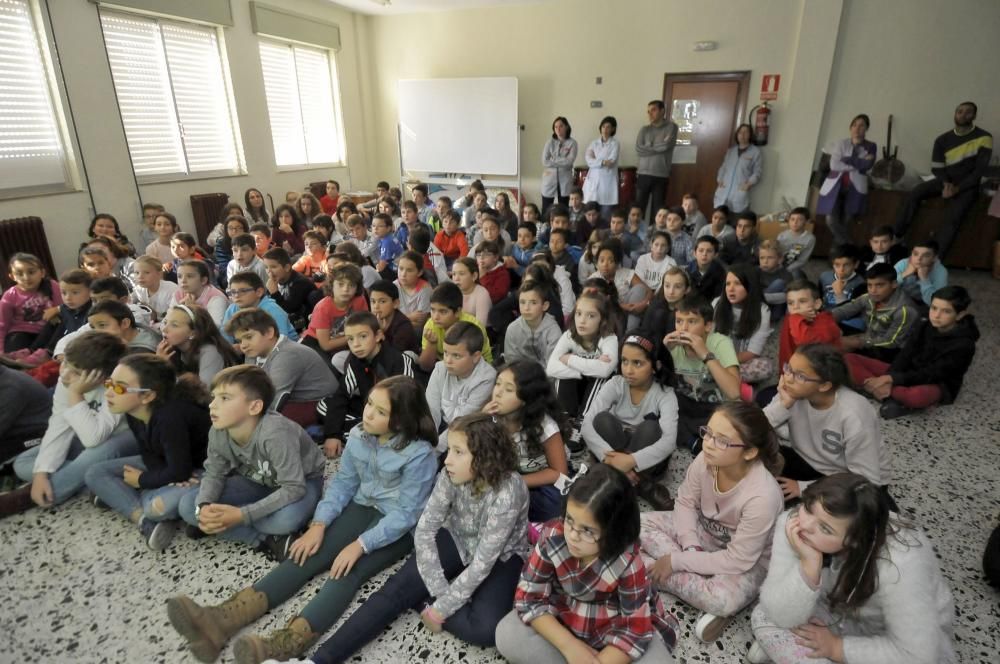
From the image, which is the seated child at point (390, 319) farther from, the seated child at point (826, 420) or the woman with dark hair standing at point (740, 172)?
the woman with dark hair standing at point (740, 172)

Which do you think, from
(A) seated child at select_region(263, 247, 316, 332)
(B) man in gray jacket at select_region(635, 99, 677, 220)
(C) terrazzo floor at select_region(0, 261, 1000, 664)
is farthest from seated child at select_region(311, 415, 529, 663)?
(B) man in gray jacket at select_region(635, 99, 677, 220)

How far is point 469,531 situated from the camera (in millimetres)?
1553

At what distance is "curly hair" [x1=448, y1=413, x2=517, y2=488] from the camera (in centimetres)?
142

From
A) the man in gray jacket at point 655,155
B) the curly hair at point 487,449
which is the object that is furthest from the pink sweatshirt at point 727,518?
the man in gray jacket at point 655,155

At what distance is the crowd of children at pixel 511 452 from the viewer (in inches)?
49.9

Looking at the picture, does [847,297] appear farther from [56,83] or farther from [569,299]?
[56,83]

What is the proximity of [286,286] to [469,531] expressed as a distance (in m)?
2.50

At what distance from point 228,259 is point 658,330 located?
375 centimetres

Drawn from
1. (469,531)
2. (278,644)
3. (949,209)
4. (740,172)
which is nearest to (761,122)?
(740,172)

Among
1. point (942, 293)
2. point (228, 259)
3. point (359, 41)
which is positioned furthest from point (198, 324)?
point (359, 41)

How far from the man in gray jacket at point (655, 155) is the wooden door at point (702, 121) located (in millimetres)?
258

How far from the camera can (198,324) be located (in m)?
2.36

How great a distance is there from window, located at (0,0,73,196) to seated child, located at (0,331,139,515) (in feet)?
11.4

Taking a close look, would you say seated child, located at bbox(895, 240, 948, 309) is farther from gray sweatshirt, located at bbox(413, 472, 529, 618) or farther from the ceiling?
the ceiling
